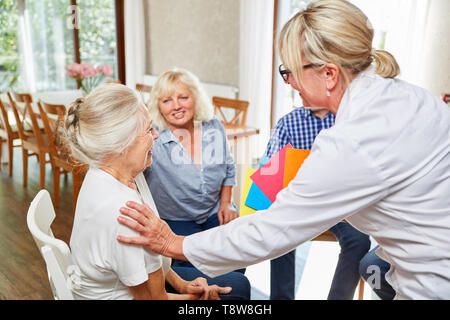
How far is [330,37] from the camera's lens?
98 cm

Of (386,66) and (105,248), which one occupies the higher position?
(386,66)

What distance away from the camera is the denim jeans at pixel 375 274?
1.57m

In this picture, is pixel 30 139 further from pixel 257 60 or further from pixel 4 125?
pixel 257 60

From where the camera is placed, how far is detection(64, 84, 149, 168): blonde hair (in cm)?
115

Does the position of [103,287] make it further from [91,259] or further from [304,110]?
[304,110]

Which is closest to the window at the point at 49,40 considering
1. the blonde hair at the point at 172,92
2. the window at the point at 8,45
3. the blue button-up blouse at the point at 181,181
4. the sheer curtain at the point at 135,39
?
the window at the point at 8,45

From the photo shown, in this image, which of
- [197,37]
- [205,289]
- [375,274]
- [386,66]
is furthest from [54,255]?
[197,37]

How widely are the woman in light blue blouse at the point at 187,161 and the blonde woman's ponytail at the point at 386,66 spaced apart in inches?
39.7

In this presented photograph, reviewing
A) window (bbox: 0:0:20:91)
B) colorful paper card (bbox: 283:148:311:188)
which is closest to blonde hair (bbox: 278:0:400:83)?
colorful paper card (bbox: 283:148:311:188)

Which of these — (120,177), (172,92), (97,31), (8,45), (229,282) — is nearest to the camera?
(120,177)

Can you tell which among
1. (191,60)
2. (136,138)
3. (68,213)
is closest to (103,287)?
(136,138)

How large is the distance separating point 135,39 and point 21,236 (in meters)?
3.95

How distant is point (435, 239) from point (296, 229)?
0.31m

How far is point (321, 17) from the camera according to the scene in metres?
0.99
